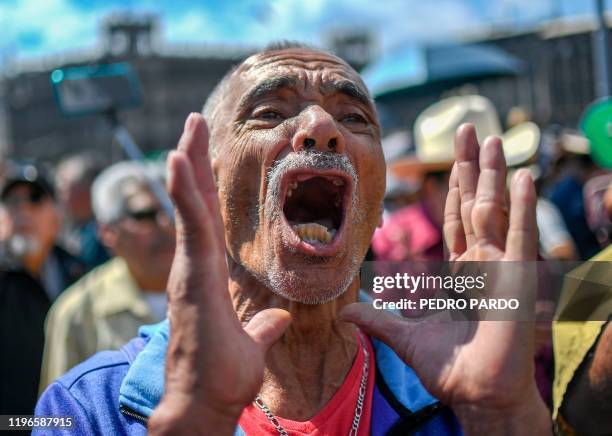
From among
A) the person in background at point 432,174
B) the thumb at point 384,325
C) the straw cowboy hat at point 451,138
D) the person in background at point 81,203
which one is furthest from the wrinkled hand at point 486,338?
the person in background at point 81,203

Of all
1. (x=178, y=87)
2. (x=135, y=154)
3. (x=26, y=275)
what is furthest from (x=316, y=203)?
(x=178, y=87)

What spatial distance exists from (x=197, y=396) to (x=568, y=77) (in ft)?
213

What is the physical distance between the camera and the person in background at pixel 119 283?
13.7ft

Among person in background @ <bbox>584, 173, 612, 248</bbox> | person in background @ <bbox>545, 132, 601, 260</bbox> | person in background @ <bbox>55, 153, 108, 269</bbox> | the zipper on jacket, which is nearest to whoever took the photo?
the zipper on jacket

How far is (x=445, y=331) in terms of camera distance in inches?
71.3

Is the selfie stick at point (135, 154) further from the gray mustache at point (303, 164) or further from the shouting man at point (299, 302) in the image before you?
the gray mustache at point (303, 164)

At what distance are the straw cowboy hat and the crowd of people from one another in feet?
0.04

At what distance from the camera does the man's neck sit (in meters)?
2.18

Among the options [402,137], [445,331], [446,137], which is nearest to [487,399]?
[445,331]

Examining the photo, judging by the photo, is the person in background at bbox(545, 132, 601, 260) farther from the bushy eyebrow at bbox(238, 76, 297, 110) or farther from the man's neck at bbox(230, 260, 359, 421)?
the bushy eyebrow at bbox(238, 76, 297, 110)

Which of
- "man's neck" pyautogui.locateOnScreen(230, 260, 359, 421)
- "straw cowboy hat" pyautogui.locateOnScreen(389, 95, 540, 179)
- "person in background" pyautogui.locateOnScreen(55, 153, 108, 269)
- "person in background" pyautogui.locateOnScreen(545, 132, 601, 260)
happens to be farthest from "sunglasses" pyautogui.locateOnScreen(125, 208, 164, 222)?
"person in background" pyautogui.locateOnScreen(545, 132, 601, 260)

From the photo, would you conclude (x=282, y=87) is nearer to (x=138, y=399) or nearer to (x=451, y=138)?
(x=138, y=399)

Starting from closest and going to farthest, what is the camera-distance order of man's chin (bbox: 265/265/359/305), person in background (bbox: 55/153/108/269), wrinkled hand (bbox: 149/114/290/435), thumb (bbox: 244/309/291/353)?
1. wrinkled hand (bbox: 149/114/290/435)
2. thumb (bbox: 244/309/291/353)
3. man's chin (bbox: 265/265/359/305)
4. person in background (bbox: 55/153/108/269)

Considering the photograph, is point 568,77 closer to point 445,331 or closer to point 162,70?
point 162,70
